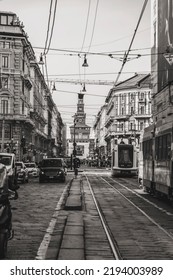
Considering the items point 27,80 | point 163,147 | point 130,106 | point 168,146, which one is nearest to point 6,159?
point 163,147

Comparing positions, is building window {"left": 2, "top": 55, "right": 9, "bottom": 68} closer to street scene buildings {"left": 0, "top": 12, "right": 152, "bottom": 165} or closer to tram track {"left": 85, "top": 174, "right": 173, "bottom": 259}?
street scene buildings {"left": 0, "top": 12, "right": 152, "bottom": 165}

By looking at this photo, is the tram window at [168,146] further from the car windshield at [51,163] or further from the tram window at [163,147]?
the car windshield at [51,163]

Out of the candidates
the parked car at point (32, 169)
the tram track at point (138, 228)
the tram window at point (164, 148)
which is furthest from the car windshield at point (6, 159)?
the parked car at point (32, 169)

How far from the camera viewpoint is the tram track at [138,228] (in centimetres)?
876

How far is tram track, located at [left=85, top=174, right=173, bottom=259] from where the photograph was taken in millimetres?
8758

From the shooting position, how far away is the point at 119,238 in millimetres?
10391

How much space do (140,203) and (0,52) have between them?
44.6 metres

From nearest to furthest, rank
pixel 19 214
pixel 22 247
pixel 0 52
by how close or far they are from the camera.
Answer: pixel 22 247 → pixel 19 214 → pixel 0 52

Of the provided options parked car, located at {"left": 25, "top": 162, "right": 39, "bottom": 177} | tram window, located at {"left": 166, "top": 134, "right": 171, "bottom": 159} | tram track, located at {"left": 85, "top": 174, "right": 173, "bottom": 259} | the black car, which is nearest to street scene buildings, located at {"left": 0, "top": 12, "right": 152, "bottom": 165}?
parked car, located at {"left": 25, "top": 162, "right": 39, "bottom": 177}

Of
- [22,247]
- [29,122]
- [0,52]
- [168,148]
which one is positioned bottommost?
[22,247]

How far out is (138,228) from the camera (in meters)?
12.0

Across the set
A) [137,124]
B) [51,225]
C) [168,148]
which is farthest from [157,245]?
[137,124]

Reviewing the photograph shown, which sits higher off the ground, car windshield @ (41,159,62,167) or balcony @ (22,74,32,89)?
balcony @ (22,74,32,89)
